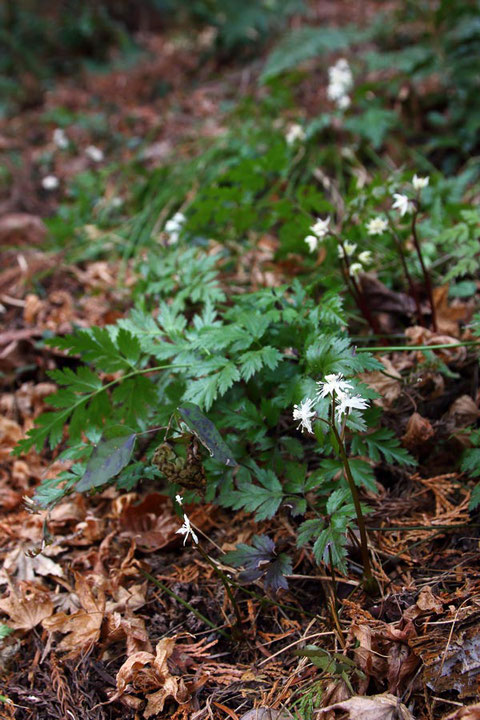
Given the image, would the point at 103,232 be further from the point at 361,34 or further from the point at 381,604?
the point at 381,604

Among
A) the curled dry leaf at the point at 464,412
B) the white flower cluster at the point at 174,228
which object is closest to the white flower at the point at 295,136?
the white flower cluster at the point at 174,228

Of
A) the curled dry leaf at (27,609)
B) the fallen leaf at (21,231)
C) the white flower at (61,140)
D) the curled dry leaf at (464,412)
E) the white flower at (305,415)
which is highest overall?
the white flower at (61,140)

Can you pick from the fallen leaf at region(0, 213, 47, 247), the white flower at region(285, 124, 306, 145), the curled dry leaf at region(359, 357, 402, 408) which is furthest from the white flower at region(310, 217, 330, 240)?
the fallen leaf at region(0, 213, 47, 247)

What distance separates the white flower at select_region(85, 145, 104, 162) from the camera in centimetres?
455

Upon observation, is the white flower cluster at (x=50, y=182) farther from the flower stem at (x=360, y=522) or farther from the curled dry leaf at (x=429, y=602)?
the curled dry leaf at (x=429, y=602)

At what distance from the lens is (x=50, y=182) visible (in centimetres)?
438

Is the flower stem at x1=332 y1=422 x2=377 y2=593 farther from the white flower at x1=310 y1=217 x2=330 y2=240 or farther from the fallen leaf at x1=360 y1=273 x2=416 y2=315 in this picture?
the fallen leaf at x1=360 y1=273 x2=416 y2=315

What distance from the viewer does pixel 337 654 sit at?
1.35m

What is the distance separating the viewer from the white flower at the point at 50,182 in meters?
4.38

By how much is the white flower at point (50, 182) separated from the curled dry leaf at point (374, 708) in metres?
4.24

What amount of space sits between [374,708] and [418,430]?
2.91 ft

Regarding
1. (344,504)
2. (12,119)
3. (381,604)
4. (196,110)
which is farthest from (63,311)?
(12,119)

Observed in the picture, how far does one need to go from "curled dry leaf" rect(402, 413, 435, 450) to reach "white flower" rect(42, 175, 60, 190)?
3693 mm

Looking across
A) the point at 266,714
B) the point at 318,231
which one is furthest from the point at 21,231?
the point at 266,714
